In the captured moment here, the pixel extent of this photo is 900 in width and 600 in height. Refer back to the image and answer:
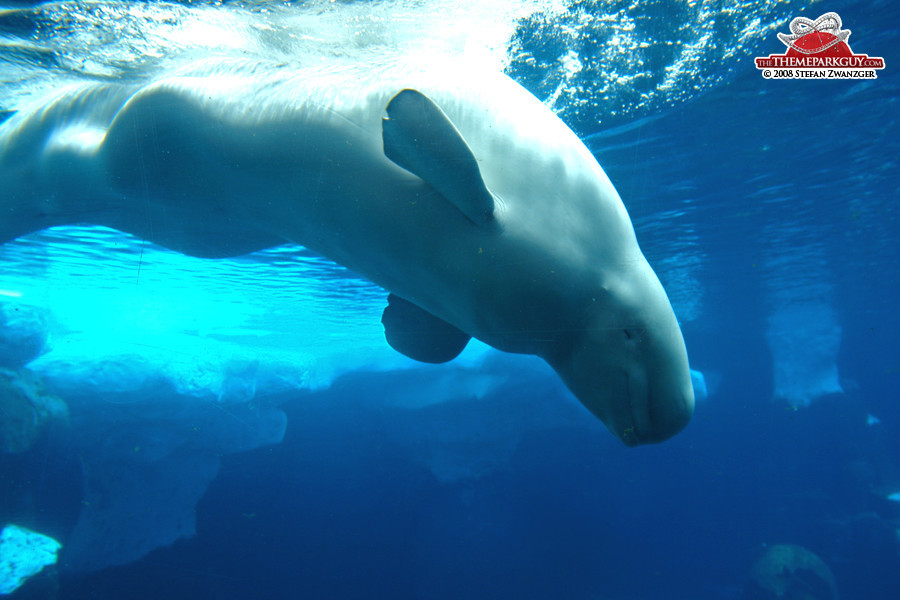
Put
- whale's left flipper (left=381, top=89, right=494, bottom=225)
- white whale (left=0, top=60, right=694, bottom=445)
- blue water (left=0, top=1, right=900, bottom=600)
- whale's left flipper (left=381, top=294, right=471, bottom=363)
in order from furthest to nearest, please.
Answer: blue water (left=0, top=1, right=900, bottom=600), whale's left flipper (left=381, top=294, right=471, bottom=363), white whale (left=0, top=60, right=694, bottom=445), whale's left flipper (left=381, top=89, right=494, bottom=225)

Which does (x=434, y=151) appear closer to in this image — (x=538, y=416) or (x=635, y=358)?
(x=635, y=358)

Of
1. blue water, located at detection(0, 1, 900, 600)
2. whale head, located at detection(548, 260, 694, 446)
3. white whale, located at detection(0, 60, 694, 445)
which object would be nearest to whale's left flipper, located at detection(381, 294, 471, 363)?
white whale, located at detection(0, 60, 694, 445)

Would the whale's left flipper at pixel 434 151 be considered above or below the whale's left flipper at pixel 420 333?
above

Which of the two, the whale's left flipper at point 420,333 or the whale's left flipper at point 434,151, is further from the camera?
the whale's left flipper at point 420,333

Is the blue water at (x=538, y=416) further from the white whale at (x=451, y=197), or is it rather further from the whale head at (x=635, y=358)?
the whale head at (x=635, y=358)

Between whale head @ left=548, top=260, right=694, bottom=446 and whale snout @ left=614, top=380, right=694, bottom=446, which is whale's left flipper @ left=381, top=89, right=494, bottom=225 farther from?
whale snout @ left=614, top=380, right=694, bottom=446

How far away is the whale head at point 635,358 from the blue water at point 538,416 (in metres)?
4.41

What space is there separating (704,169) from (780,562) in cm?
1585

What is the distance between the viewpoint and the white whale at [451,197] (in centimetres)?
229

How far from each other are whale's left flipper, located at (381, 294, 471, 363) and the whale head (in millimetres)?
1202

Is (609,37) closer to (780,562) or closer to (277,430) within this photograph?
(277,430)

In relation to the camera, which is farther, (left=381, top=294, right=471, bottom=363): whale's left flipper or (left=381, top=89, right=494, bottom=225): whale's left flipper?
(left=381, top=294, right=471, bottom=363): whale's left flipper

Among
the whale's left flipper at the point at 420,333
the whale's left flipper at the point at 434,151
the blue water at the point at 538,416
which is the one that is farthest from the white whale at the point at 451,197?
the blue water at the point at 538,416

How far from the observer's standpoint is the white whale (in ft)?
7.53
